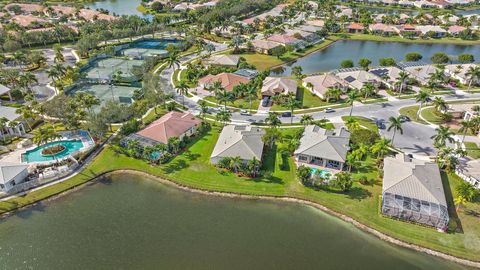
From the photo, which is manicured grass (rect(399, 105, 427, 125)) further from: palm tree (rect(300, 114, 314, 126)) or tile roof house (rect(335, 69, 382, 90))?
palm tree (rect(300, 114, 314, 126))

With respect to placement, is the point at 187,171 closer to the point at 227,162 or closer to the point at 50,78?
the point at 227,162

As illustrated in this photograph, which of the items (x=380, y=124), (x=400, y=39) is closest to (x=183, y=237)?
(x=380, y=124)

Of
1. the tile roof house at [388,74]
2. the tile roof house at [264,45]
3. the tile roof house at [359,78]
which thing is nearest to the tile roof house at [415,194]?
the tile roof house at [359,78]

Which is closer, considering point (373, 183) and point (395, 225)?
point (395, 225)

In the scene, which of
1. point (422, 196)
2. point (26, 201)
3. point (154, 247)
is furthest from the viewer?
point (26, 201)

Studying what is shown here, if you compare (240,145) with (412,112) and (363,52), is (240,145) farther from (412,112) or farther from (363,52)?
(363,52)

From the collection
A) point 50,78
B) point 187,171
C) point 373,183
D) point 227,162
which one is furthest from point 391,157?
point 50,78
